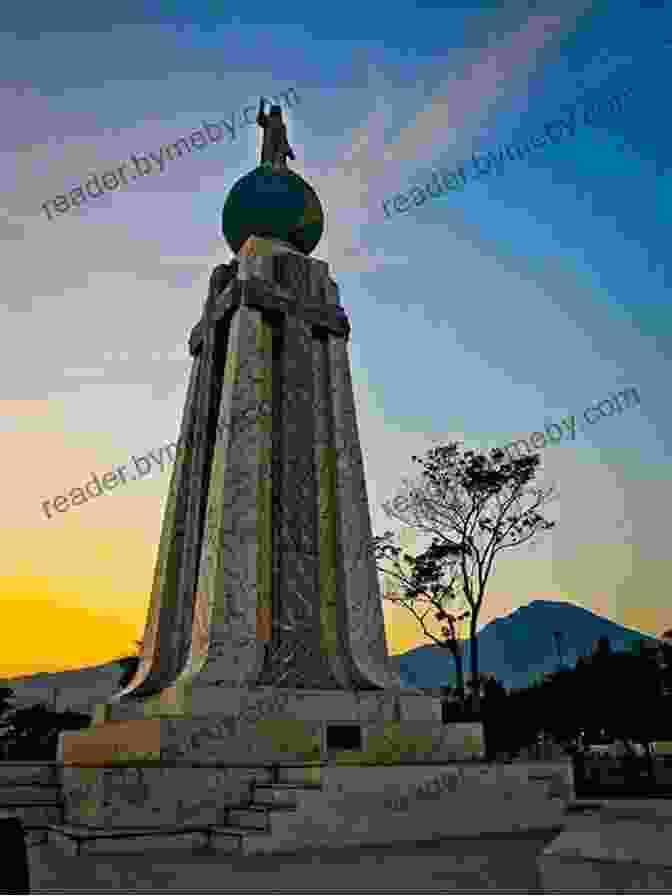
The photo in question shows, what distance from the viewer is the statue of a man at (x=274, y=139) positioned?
648 inches

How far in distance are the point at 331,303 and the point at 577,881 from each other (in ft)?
39.8

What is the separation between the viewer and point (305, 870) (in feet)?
24.7

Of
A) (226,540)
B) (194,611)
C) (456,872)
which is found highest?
(226,540)

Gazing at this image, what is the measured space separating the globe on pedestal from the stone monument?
3 cm

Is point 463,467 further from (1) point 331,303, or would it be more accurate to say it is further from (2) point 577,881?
(2) point 577,881

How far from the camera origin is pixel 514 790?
11336 millimetres

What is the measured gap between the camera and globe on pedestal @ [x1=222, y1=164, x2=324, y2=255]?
618 inches

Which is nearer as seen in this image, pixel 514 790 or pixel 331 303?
pixel 514 790

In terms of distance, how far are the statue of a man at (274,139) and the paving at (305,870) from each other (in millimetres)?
12405

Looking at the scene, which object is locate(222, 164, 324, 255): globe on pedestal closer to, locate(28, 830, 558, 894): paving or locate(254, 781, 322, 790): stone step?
locate(254, 781, 322, 790): stone step

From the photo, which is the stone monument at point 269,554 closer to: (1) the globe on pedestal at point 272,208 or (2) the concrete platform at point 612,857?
(1) the globe on pedestal at point 272,208

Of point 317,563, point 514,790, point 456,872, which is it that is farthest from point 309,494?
point 456,872

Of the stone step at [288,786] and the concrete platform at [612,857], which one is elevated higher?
the concrete platform at [612,857]

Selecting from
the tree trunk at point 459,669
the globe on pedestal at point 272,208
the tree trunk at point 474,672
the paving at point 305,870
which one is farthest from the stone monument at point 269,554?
the tree trunk at point 459,669
